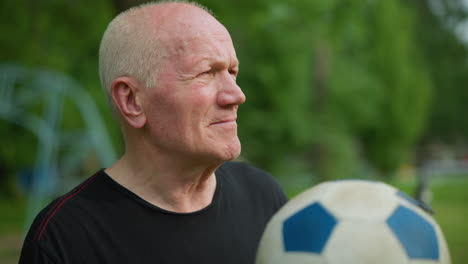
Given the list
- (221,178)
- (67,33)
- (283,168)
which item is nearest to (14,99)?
(67,33)

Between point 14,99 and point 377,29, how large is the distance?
19.9 m

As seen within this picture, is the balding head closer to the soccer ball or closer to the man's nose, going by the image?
the man's nose

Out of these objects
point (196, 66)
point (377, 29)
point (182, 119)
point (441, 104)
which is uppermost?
point (196, 66)

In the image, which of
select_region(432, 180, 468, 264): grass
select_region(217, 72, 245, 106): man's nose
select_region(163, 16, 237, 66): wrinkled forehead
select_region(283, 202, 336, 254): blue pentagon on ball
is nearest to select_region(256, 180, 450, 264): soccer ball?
select_region(283, 202, 336, 254): blue pentagon on ball

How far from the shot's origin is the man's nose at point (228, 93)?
6.44ft

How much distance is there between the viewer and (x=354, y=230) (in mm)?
1590

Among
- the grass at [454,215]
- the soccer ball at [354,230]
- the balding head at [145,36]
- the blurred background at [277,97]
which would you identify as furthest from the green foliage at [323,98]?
the soccer ball at [354,230]

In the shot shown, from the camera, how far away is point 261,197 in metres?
2.34

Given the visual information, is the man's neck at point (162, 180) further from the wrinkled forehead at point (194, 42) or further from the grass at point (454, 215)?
the grass at point (454, 215)

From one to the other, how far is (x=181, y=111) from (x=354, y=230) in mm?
719

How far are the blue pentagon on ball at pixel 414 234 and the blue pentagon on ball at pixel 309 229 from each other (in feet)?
0.60

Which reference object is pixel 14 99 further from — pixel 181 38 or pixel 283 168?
pixel 283 168

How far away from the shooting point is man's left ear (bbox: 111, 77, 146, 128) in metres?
1.99

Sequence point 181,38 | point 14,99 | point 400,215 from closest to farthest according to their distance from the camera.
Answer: point 400,215
point 181,38
point 14,99
